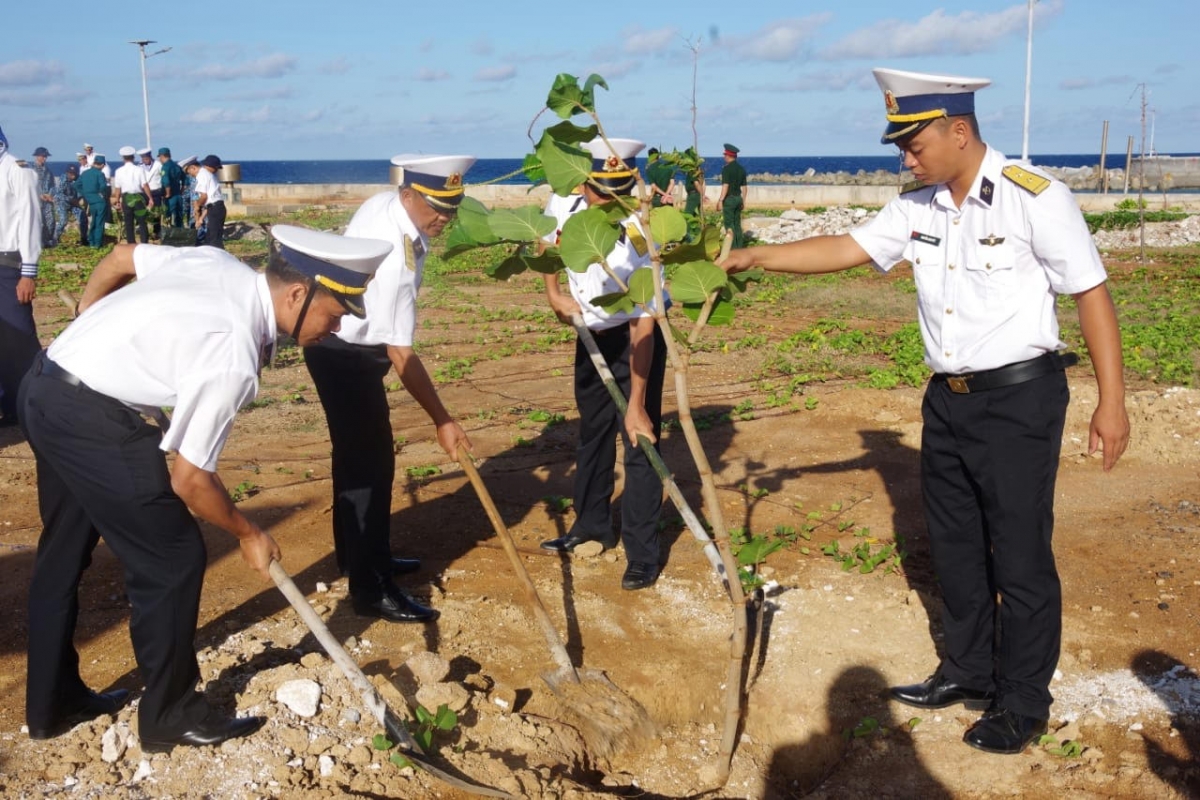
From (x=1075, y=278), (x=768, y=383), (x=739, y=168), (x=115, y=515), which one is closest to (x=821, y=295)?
(x=739, y=168)

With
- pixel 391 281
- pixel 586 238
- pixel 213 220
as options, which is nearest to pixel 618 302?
pixel 586 238

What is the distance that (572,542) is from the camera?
5.18m

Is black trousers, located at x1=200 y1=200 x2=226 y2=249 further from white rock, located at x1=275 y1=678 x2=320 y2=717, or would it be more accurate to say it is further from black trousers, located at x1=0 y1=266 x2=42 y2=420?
white rock, located at x1=275 y1=678 x2=320 y2=717

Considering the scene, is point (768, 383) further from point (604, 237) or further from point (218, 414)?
point (218, 414)

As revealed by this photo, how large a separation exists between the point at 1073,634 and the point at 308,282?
3.20 metres

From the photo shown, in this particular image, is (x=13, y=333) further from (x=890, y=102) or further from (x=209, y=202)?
(x=209, y=202)

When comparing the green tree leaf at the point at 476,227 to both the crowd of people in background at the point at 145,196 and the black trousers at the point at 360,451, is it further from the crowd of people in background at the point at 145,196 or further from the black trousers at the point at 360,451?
the crowd of people in background at the point at 145,196

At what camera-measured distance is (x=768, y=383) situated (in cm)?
877

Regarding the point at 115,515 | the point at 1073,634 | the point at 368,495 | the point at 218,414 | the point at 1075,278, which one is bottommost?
the point at 1073,634

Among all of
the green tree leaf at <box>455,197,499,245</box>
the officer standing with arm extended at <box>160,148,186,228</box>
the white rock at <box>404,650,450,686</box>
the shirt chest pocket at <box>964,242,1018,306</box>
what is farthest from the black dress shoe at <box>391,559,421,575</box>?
the officer standing with arm extended at <box>160,148,186,228</box>

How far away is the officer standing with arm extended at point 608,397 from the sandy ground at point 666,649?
18cm

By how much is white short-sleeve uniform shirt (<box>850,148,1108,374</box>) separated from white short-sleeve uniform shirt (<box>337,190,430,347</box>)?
5.85 ft

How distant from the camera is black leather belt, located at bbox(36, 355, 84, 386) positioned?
2.94m

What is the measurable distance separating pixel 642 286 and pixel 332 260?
860 mm
